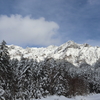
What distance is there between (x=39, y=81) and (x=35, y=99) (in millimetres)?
5695

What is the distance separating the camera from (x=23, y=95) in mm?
22453

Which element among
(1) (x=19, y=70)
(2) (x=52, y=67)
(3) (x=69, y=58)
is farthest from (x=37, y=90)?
(3) (x=69, y=58)

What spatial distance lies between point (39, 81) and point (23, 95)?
236 inches

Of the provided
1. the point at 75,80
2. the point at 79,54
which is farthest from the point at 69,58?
the point at 75,80

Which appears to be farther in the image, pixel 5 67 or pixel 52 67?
pixel 52 67

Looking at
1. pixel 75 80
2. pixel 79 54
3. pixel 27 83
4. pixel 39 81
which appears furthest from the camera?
pixel 79 54

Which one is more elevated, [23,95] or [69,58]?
[69,58]

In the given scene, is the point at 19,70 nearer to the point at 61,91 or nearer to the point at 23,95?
the point at 23,95

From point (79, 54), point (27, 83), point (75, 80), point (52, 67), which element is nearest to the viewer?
point (27, 83)

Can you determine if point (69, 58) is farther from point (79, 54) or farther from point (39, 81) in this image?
point (39, 81)

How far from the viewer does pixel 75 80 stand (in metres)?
41.0

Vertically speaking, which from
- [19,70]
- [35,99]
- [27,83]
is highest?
[19,70]

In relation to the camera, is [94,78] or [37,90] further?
[94,78]

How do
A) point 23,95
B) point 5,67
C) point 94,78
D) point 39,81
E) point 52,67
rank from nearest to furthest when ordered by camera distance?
point 5,67 → point 23,95 → point 39,81 → point 52,67 → point 94,78
